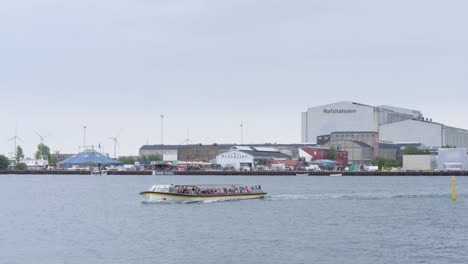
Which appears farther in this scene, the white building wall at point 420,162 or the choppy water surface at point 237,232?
the white building wall at point 420,162

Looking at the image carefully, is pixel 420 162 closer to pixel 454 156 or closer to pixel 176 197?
pixel 454 156

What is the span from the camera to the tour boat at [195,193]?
240ft

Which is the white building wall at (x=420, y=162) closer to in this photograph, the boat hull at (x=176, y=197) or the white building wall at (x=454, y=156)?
the white building wall at (x=454, y=156)

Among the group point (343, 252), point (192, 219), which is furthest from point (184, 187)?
point (343, 252)

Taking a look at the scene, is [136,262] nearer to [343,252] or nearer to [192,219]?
[343,252]

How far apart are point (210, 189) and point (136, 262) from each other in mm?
38318

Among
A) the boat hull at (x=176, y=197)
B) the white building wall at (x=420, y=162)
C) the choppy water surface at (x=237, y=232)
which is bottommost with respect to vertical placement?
the choppy water surface at (x=237, y=232)

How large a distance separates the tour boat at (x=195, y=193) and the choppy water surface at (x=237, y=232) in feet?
4.71

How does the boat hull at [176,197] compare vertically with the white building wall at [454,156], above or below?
below

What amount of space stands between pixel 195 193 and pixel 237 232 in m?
24.9

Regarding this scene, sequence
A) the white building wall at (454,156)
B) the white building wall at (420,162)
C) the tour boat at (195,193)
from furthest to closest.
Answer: the white building wall at (420,162)
the white building wall at (454,156)
the tour boat at (195,193)

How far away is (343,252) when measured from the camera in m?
41.4

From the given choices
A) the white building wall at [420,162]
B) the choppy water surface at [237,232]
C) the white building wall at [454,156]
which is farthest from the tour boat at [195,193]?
the white building wall at [420,162]

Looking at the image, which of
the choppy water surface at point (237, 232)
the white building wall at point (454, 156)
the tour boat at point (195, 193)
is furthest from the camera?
the white building wall at point (454, 156)
